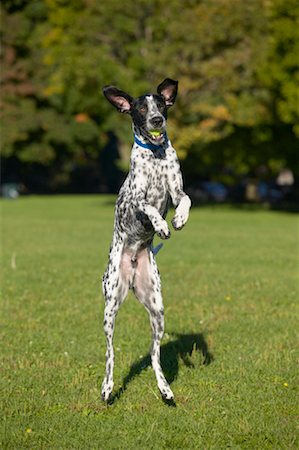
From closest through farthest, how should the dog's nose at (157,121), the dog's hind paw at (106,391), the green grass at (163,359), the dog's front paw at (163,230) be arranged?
1. the dog's front paw at (163,230)
2. the green grass at (163,359)
3. the dog's nose at (157,121)
4. the dog's hind paw at (106,391)

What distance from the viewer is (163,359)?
10156 mm

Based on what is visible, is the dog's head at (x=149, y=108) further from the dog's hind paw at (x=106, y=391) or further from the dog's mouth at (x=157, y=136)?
the dog's hind paw at (x=106, y=391)

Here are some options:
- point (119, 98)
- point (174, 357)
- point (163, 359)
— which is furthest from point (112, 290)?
point (174, 357)

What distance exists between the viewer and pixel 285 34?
4469 centimetres

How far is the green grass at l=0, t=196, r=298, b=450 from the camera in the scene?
7387 mm

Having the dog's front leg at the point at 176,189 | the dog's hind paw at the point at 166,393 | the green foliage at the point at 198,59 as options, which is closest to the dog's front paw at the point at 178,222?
the dog's front leg at the point at 176,189

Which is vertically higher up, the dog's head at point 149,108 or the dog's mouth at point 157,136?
the dog's head at point 149,108

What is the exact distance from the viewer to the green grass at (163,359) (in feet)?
24.2

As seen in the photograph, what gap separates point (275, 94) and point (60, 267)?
30.0 m

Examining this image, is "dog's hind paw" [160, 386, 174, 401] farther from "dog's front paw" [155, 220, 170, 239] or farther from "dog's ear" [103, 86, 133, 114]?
"dog's ear" [103, 86, 133, 114]

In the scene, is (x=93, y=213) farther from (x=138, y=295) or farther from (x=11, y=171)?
(x=138, y=295)

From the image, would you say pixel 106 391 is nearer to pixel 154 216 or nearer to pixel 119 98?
pixel 154 216

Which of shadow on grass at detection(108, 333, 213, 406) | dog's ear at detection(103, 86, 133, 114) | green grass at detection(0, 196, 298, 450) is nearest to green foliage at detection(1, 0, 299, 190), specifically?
green grass at detection(0, 196, 298, 450)

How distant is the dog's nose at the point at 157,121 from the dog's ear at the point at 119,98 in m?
0.50
